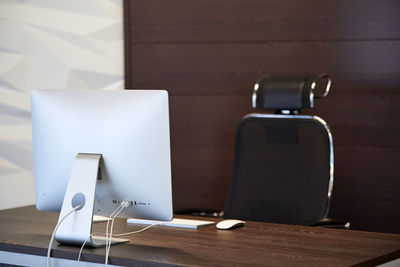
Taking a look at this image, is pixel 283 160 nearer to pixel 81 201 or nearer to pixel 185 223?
pixel 185 223

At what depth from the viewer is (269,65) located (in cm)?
462

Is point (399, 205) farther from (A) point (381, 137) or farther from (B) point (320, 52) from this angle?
(B) point (320, 52)

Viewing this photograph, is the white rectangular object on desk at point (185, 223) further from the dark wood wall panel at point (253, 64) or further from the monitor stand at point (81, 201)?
the dark wood wall panel at point (253, 64)

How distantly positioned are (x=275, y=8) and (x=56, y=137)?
2.56 meters

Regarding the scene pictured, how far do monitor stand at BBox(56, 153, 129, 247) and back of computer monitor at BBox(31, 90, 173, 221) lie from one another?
0.05 m

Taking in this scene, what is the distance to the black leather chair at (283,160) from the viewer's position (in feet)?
11.3

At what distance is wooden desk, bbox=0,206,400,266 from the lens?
83.0 inches

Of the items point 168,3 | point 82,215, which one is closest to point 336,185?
point 168,3

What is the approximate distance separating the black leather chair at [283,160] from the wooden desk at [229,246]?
742 millimetres

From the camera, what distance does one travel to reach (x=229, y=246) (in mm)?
2322

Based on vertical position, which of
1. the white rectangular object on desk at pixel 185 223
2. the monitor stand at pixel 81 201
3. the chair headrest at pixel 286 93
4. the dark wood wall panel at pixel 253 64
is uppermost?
the dark wood wall panel at pixel 253 64

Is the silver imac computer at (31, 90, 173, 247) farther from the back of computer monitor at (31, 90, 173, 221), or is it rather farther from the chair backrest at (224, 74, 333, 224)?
the chair backrest at (224, 74, 333, 224)

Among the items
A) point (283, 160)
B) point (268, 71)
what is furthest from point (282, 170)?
point (268, 71)

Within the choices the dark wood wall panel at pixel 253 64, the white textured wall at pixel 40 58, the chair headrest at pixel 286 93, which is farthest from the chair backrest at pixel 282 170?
the white textured wall at pixel 40 58
